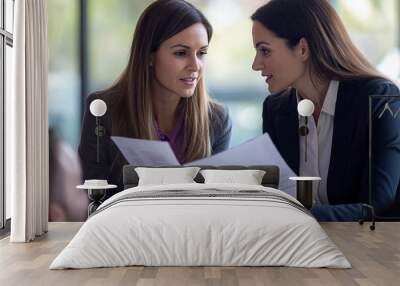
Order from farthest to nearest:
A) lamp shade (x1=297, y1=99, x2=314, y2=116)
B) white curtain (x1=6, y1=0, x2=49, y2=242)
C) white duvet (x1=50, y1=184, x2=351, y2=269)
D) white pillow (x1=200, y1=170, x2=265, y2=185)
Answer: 1. lamp shade (x1=297, y1=99, x2=314, y2=116)
2. white pillow (x1=200, y1=170, x2=265, y2=185)
3. white curtain (x1=6, y1=0, x2=49, y2=242)
4. white duvet (x1=50, y1=184, x2=351, y2=269)

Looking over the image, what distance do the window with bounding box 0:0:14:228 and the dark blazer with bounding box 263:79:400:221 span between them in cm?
303

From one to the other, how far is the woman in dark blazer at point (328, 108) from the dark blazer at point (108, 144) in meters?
0.54

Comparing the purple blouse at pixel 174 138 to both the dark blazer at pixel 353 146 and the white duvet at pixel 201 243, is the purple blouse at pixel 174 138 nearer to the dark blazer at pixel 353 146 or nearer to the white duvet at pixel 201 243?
the dark blazer at pixel 353 146

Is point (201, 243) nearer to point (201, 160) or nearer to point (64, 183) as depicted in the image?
point (201, 160)

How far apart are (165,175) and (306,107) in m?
1.80

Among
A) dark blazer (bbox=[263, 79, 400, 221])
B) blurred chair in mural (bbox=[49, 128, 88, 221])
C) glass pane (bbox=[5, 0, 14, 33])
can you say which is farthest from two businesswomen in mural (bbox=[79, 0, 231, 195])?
glass pane (bbox=[5, 0, 14, 33])

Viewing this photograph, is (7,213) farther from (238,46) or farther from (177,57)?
(238,46)

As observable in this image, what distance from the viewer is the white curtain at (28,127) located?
6129mm

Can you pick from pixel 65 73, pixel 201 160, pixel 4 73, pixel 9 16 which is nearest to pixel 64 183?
pixel 65 73

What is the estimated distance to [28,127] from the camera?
6.23 metres

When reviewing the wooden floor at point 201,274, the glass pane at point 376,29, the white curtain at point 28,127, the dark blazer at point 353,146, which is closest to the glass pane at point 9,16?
the white curtain at point 28,127

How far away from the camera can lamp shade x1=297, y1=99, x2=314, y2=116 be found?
7.36 m

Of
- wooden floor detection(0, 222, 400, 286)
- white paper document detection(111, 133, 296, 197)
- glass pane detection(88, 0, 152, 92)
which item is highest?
glass pane detection(88, 0, 152, 92)

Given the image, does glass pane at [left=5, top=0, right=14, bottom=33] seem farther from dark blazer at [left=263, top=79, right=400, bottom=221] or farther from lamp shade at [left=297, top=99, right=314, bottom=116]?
lamp shade at [left=297, top=99, right=314, bottom=116]
